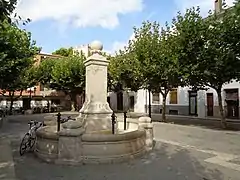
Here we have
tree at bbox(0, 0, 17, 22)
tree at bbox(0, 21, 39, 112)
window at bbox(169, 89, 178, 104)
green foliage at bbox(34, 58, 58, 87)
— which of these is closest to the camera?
tree at bbox(0, 0, 17, 22)

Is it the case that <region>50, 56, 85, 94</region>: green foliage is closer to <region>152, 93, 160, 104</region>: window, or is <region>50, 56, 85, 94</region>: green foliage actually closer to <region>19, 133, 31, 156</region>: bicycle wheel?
<region>152, 93, 160, 104</region>: window

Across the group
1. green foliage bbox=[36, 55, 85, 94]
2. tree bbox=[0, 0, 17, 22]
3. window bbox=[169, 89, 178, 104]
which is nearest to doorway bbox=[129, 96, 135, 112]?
green foliage bbox=[36, 55, 85, 94]

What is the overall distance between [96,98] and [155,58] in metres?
10.7

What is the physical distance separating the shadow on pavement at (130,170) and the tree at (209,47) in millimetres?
8688

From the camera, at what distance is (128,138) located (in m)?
8.85

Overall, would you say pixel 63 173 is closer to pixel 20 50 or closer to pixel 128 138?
pixel 128 138

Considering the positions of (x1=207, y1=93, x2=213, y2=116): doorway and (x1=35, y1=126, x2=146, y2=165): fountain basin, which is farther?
(x1=207, y1=93, x2=213, y2=116): doorway

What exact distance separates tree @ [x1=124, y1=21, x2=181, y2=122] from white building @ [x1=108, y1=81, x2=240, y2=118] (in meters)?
7.44

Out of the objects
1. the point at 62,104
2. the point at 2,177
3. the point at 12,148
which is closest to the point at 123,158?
the point at 2,177

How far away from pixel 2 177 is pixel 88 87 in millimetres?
5751

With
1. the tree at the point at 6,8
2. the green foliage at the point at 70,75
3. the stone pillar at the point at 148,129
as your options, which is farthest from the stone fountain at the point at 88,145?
the green foliage at the point at 70,75

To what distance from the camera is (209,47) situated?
16875 millimetres

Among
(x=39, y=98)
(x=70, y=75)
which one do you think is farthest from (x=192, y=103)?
(x=39, y=98)

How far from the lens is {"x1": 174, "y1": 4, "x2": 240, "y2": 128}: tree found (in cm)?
1669
